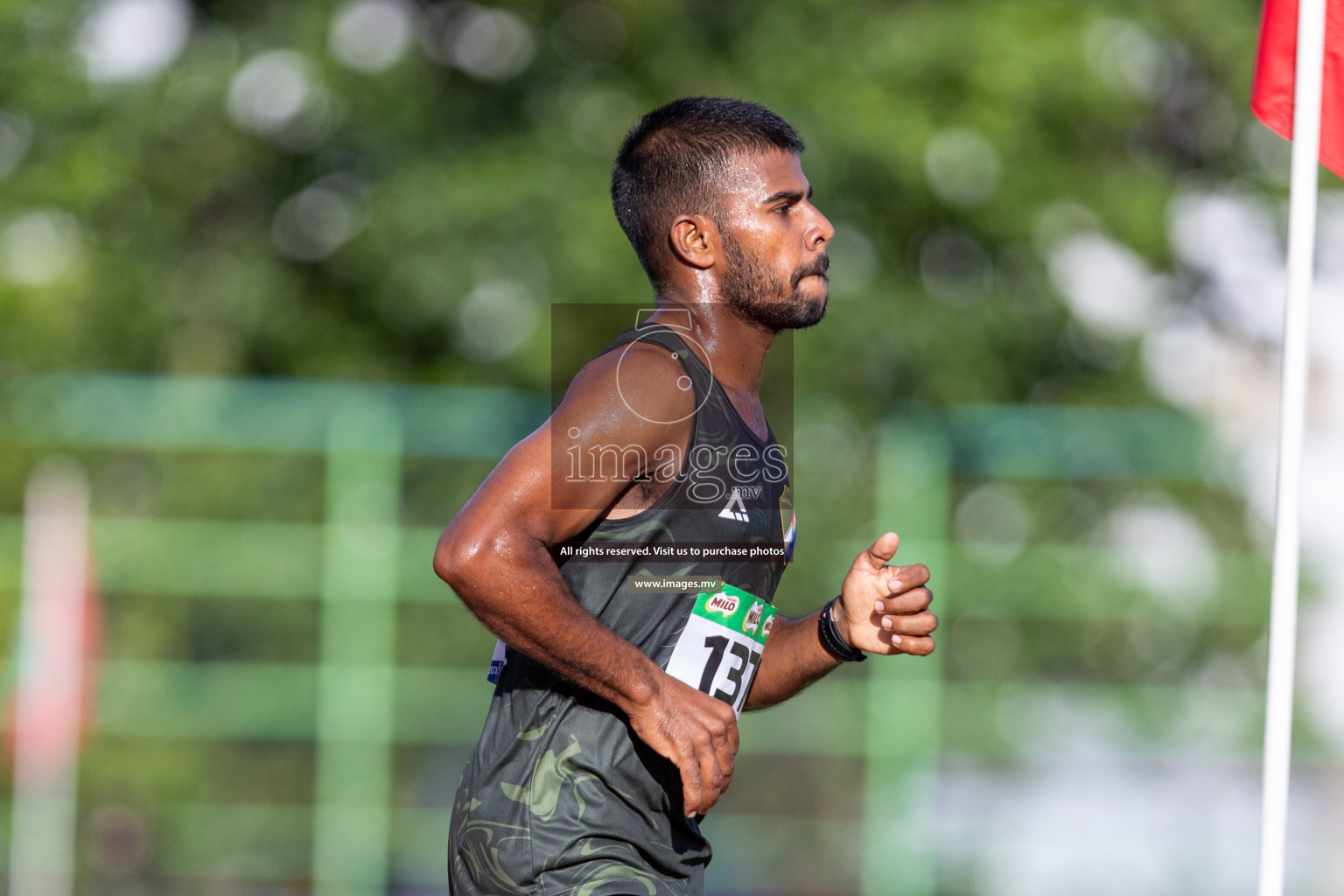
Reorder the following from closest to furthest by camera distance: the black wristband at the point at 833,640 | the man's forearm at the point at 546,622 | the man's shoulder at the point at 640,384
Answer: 1. the man's forearm at the point at 546,622
2. the man's shoulder at the point at 640,384
3. the black wristband at the point at 833,640

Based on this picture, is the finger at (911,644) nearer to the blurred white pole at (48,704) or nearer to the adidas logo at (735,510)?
the adidas logo at (735,510)

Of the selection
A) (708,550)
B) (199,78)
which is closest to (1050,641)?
(708,550)

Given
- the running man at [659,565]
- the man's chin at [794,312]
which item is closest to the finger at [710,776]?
the running man at [659,565]

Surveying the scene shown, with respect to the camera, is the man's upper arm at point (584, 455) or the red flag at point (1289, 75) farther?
the red flag at point (1289, 75)

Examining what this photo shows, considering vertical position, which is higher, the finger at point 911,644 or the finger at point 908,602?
the finger at point 908,602

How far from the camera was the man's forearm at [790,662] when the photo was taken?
2984 mm

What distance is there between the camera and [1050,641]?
7.98 meters

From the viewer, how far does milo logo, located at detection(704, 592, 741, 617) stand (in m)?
2.66

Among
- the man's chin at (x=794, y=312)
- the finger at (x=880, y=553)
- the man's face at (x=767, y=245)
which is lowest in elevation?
Answer: the finger at (x=880, y=553)

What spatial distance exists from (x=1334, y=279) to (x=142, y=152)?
9272mm

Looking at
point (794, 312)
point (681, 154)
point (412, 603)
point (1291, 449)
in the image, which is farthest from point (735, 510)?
point (412, 603)

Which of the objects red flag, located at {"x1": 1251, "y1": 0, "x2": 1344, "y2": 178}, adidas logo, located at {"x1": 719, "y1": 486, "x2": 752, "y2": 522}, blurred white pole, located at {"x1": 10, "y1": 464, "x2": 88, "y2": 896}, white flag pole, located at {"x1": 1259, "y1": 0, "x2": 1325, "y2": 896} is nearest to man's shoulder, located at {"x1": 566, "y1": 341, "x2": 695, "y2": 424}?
adidas logo, located at {"x1": 719, "y1": 486, "x2": 752, "y2": 522}

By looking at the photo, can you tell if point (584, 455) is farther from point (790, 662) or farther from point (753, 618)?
point (790, 662)

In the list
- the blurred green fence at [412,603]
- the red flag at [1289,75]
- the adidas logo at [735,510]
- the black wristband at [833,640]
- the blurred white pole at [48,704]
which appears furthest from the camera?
the blurred white pole at [48,704]
